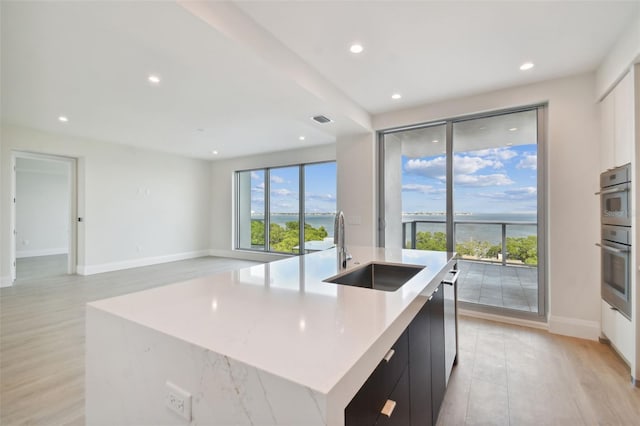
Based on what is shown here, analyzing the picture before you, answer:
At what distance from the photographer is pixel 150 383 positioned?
2.78ft

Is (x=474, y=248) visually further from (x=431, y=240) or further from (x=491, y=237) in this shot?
(x=431, y=240)

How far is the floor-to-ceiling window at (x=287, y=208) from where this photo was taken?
21.4ft

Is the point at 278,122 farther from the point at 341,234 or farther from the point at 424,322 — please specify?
the point at 424,322

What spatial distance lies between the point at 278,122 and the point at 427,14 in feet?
9.15

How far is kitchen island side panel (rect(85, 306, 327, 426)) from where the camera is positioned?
602mm

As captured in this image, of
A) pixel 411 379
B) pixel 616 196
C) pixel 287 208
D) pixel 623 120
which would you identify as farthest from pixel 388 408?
pixel 287 208

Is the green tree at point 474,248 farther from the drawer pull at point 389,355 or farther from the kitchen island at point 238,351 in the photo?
the drawer pull at point 389,355

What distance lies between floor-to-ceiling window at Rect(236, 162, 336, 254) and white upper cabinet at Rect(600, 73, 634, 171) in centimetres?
432

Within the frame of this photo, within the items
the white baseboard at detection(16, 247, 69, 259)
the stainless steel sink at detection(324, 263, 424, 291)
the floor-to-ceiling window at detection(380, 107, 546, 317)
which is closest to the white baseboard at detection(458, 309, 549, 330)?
the floor-to-ceiling window at detection(380, 107, 546, 317)

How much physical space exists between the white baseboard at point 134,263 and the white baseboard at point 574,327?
7294 mm

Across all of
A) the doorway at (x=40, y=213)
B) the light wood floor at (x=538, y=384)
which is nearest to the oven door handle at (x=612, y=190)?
the light wood floor at (x=538, y=384)

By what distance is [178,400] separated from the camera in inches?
30.5

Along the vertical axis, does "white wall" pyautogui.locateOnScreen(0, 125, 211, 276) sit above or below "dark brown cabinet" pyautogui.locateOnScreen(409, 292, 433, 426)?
above

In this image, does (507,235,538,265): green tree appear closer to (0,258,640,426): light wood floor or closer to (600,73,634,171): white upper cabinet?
(0,258,640,426): light wood floor
